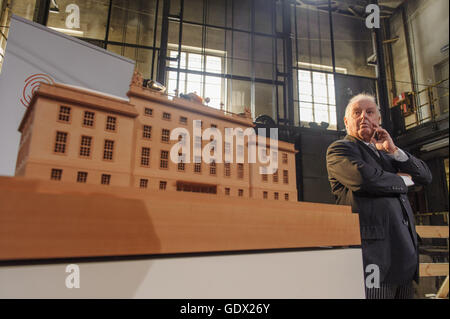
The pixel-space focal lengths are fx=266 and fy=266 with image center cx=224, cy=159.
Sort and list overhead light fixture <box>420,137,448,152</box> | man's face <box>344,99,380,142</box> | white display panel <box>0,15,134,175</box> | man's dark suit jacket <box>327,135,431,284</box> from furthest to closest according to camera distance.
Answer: overhead light fixture <box>420,137,448,152</box> → man's face <box>344,99,380,142</box> → man's dark suit jacket <box>327,135,431,284</box> → white display panel <box>0,15,134,175</box>

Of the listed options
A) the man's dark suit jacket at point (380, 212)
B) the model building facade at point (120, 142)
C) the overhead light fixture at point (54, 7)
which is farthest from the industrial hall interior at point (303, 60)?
the model building facade at point (120, 142)

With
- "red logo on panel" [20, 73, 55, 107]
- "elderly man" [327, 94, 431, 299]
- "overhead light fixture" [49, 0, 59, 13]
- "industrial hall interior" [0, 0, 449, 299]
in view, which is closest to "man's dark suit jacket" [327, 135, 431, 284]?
"elderly man" [327, 94, 431, 299]

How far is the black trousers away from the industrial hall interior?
3.89ft

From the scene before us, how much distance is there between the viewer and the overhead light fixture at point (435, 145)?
2.31 meters

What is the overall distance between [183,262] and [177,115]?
6.4 inches

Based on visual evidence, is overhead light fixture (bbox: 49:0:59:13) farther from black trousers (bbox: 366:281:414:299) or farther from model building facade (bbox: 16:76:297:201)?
black trousers (bbox: 366:281:414:299)

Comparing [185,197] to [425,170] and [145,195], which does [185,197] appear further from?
[425,170]

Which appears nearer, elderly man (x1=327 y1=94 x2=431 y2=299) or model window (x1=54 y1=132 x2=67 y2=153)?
model window (x1=54 y1=132 x2=67 y2=153)

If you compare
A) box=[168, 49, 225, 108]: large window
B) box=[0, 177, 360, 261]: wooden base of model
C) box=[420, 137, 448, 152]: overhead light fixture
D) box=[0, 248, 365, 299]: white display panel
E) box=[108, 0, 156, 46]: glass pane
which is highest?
box=[108, 0, 156, 46]: glass pane

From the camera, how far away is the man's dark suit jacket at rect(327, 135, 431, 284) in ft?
1.73

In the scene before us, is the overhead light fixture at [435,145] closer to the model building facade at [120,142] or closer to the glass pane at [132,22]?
the model building facade at [120,142]

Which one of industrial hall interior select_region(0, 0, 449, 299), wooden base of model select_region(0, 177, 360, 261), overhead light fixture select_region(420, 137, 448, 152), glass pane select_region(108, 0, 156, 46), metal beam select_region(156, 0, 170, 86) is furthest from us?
glass pane select_region(108, 0, 156, 46)

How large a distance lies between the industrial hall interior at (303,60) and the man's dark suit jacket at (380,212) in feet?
3.63

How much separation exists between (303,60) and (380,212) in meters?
2.96
